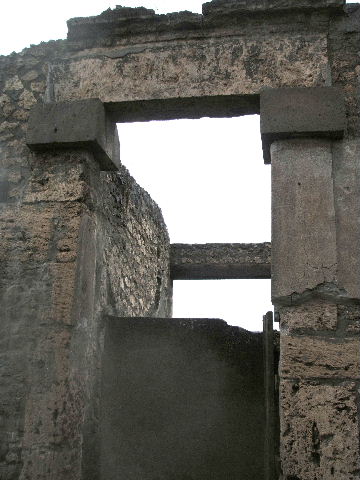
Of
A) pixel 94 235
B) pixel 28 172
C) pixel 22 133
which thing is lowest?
pixel 94 235

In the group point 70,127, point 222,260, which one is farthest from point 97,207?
point 222,260

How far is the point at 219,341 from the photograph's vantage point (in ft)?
13.1

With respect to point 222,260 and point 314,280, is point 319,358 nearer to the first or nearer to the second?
point 314,280

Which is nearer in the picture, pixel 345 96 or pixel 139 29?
pixel 345 96

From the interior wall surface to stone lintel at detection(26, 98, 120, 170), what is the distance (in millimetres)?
82

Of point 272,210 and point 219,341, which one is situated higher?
point 272,210

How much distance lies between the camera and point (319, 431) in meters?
2.98

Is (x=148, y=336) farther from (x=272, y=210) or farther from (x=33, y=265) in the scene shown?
(x=272, y=210)

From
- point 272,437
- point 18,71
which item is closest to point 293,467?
point 272,437

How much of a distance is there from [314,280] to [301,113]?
1.07m

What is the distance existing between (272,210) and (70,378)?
160cm

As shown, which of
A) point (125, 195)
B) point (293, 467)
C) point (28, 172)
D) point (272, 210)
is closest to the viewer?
point (293, 467)

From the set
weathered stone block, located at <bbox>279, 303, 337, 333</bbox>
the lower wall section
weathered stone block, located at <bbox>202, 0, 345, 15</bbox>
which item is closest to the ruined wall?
the lower wall section

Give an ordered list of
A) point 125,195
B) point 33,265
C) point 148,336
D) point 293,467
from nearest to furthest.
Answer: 1. point 293,467
2. point 33,265
3. point 148,336
4. point 125,195
